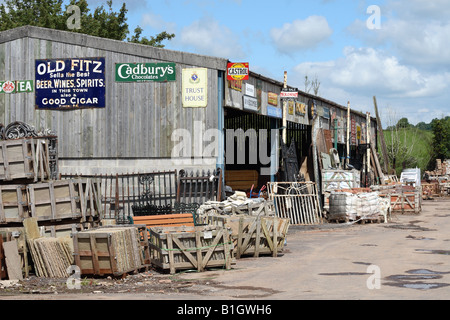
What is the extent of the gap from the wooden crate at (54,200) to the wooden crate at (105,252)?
2629mm

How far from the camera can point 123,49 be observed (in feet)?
76.7

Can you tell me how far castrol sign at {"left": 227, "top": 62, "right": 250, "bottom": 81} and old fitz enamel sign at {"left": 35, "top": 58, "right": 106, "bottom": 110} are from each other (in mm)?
5027

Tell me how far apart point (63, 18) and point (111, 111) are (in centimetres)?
2360

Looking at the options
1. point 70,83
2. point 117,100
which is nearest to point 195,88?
point 117,100

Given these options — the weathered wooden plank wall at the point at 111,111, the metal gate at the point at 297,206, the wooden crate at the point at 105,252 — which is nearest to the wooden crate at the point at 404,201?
the metal gate at the point at 297,206

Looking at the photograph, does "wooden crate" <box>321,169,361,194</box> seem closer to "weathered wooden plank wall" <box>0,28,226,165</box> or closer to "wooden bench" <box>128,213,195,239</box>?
"weathered wooden plank wall" <box>0,28,226,165</box>

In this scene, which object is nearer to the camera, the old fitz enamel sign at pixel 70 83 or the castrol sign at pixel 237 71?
the castrol sign at pixel 237 71

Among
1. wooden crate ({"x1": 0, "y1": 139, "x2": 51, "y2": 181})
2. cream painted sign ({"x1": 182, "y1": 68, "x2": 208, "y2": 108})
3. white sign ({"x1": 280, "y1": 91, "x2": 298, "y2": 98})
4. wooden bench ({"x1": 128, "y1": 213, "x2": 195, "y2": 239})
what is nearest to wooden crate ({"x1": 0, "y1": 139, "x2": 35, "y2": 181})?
wooden crate ({"x1": 0, "y1": 139, "x2": 51, "y2": 181})

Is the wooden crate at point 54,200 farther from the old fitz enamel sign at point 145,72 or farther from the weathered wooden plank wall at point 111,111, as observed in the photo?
the old fitz enamel sign at point 145,72

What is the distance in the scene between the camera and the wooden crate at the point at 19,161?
16.5 metres
